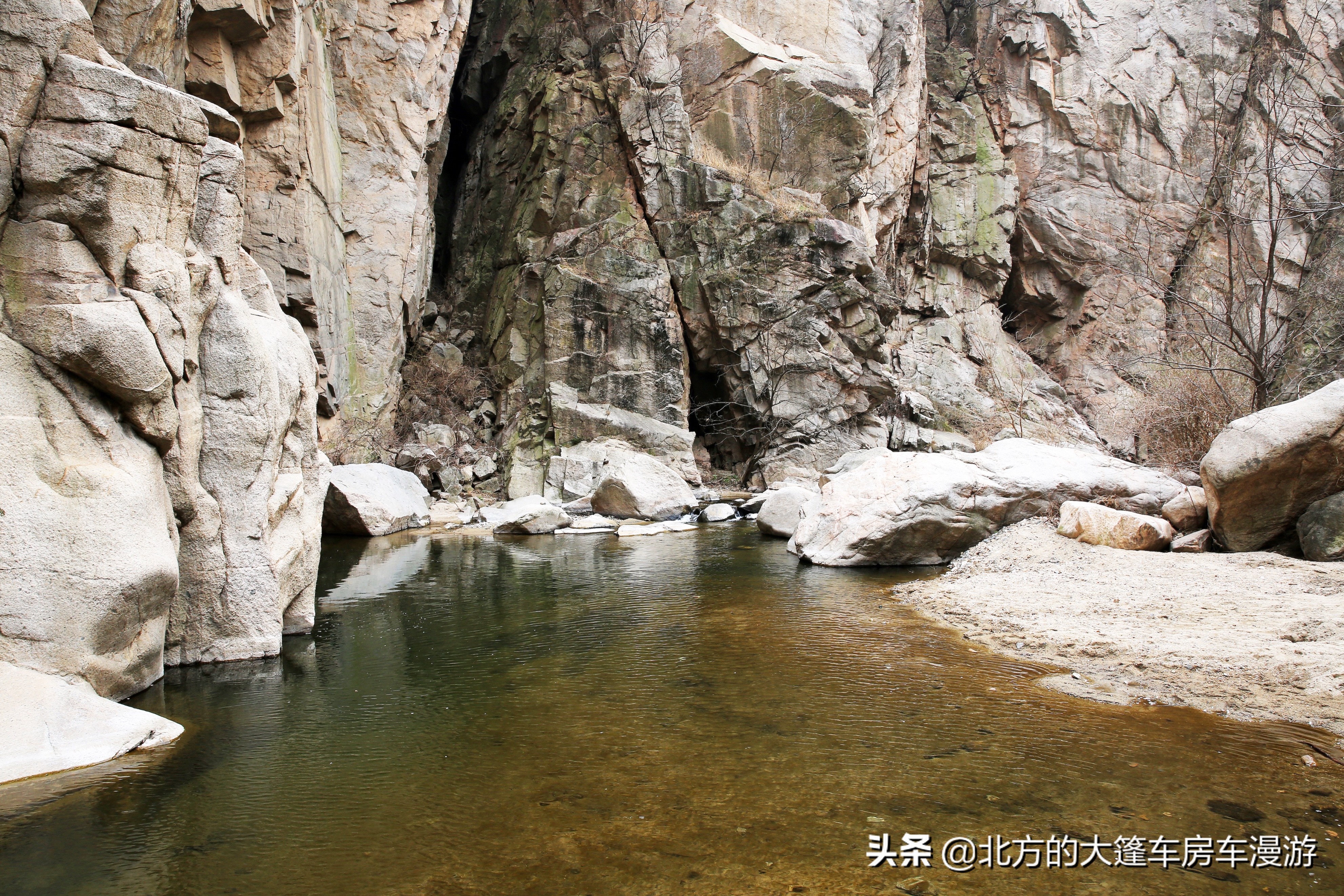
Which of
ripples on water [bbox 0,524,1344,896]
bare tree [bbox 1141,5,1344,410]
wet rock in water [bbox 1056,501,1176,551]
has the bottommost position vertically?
ripples on water [bbox 0,524,1344,896]

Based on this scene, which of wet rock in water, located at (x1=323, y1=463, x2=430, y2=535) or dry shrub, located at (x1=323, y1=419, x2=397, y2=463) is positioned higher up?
dry shrub, located at (x1=323, y1=419, x2=397, y2=463)

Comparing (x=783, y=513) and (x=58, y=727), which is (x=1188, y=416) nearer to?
(x=783, y=513)

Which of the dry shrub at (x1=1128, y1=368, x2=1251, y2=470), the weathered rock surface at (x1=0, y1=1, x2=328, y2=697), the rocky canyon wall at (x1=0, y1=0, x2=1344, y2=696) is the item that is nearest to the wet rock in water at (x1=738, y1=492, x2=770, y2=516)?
the rocky canyon wall at (x1=0, y1=0, x2=1344, y2=696)

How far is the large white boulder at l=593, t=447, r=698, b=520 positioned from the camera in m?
17.1

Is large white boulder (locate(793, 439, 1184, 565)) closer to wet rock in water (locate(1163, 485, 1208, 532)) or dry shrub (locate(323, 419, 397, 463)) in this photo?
wet rock in water (locate(1163, 485, 1208, 532))

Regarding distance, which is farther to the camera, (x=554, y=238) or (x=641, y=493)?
(x=554, y=238)

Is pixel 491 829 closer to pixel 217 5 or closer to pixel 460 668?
pixel 460 668

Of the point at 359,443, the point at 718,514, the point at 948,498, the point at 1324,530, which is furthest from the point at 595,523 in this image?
the point at 1324,530

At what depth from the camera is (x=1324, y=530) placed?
727cm

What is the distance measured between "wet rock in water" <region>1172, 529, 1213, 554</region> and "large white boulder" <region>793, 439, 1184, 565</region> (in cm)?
146

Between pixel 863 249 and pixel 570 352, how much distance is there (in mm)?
10417

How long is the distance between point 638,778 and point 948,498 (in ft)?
23.7

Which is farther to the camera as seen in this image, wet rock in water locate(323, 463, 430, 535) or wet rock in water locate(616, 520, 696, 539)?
wet rock in water locate(616, 520, 696, 539)

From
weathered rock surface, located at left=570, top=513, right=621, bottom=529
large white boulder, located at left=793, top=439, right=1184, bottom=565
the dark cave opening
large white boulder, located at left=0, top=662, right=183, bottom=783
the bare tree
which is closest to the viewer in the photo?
large white boulder, located at left=0, top=662, right=183, bottom=783
